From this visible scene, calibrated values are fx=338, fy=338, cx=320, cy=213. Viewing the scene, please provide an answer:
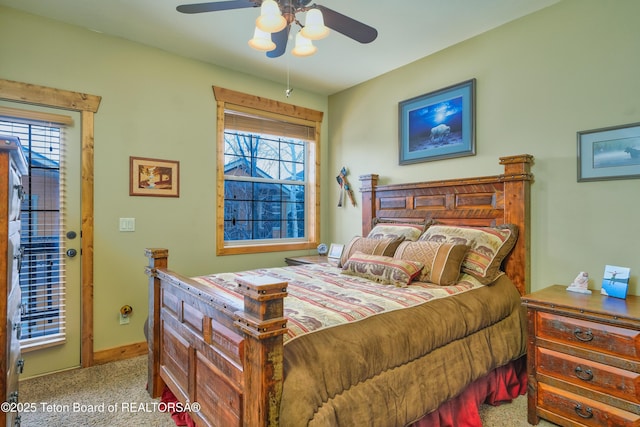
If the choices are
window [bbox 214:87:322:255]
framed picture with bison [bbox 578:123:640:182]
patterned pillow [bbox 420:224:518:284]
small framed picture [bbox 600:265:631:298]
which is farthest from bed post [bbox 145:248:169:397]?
framed picture with bison [bbox 578:123:640:182]

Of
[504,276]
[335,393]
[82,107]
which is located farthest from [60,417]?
[504,276]

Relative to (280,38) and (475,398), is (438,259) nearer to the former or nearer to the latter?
(475,398)

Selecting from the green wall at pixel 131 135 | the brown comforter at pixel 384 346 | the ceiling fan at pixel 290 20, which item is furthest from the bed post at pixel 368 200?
the ceiling fan at pixel 290 20

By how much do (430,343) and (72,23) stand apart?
3472 mm

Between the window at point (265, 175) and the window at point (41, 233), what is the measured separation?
1.31 meters

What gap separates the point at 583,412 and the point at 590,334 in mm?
425

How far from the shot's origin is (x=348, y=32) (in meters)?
2.00

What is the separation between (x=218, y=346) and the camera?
4.81 feet

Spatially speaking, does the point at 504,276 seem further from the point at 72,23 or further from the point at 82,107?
the point at 72,23

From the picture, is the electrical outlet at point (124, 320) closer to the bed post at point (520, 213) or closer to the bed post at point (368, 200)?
the bed post at point (368, 200)

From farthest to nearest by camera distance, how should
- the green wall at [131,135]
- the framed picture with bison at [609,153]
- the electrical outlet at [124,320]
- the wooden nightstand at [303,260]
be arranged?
the wooden nightstand at [303,260], the electrical outlet at [124,320], the green wall at [131,135], the framed picture with bison at [609,153]

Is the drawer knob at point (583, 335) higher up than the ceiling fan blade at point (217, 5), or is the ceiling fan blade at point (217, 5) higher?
the ceiling fan blade at point (217, 5)

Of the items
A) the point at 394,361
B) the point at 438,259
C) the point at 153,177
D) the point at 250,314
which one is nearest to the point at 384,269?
the point at 438,259

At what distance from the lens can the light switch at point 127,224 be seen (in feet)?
9.56
